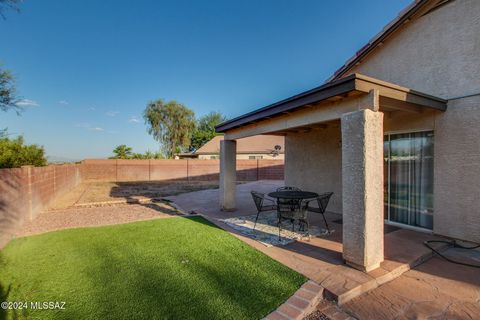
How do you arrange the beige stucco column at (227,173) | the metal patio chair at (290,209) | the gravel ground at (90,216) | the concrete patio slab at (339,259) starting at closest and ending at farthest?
the concrete patio slab at (339,259) < the metal patio chair at (290,209) < the gravel ground at (90,216) < the beige stucco column at (227,173)

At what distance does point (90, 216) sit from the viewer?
8.69 metres

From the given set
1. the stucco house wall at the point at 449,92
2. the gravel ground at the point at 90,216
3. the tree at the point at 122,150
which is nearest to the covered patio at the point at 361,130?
the stucco house wall at the point at 449,92

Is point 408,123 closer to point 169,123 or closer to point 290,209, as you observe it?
point 290,209

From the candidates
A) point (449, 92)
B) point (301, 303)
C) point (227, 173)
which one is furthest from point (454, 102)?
point (227, 173)

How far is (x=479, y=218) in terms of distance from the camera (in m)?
4.90

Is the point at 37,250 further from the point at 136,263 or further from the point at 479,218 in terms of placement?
the point at 479,218

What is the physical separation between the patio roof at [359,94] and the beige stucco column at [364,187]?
43 centimetres

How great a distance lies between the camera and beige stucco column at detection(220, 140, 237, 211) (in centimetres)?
872

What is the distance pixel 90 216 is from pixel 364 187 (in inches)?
360

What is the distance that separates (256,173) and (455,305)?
68.9ft

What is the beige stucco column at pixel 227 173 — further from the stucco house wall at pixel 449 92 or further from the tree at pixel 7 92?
the tree at pixel 7 92

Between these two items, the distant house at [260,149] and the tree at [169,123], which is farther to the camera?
the tree at [169,123]

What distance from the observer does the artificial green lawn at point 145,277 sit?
2.98 metres

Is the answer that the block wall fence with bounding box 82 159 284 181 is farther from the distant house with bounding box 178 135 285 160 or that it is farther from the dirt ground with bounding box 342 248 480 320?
the dirt ground with bounding box 342 248 480 320
